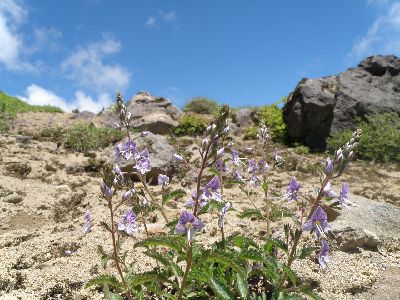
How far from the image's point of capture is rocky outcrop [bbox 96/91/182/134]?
48.0ft

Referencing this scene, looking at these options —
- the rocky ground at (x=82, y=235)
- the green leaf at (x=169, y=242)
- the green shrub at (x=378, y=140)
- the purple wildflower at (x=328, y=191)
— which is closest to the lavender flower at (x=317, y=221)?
the purple wildflower at (x=328, y=191)

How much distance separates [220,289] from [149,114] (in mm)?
13988

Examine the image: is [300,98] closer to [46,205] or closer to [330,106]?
[330,106]

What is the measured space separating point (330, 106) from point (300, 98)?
3.27 ft

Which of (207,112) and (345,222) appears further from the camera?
(207,112)

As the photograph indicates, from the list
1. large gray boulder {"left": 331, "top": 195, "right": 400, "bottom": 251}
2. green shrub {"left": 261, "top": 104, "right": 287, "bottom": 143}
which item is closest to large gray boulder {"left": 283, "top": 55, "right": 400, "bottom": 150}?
green shrub {"left": 261, "top": 104, "right": 287, "bottom": 143}

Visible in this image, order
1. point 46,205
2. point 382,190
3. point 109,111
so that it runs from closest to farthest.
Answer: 1. point 46,205
2. point 382,190
3. point 109,111

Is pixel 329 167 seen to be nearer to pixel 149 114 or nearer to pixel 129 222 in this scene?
pixel 129 222

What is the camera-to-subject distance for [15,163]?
8.13m

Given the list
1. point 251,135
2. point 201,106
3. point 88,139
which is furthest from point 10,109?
point 251,135

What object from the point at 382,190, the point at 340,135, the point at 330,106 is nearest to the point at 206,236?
the point at 382,190

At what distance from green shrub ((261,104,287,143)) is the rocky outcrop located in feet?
11.2

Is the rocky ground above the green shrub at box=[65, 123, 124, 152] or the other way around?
the other way around

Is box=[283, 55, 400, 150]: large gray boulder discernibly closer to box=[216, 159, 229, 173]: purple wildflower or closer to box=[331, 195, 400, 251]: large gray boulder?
box=[331, 195, 400, 251]: large gray boulder
